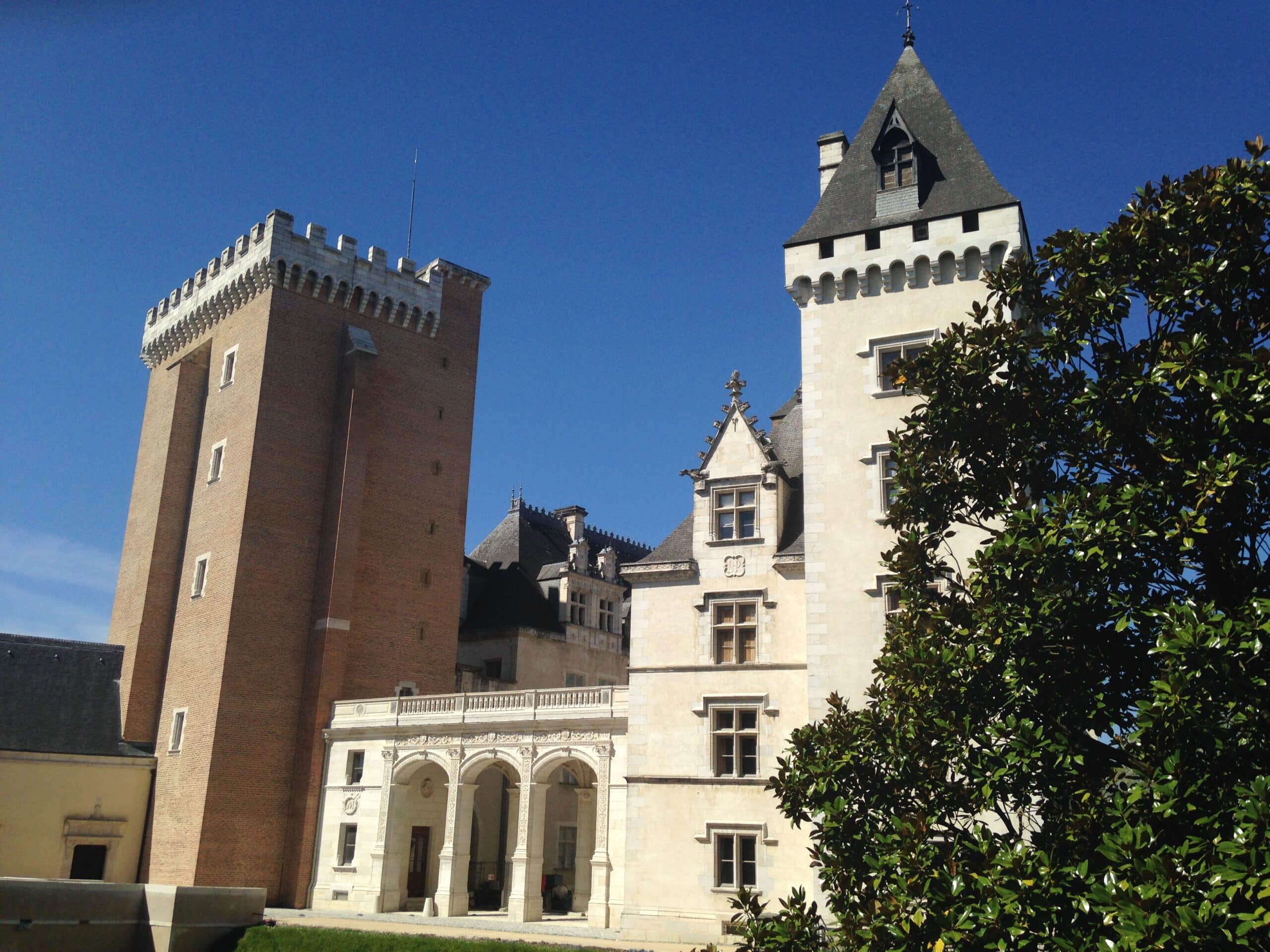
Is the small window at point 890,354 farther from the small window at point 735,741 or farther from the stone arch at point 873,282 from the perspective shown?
the small window at point 735,741

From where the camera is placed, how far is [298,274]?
152 ft

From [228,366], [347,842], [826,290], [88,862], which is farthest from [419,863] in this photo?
[826,290]

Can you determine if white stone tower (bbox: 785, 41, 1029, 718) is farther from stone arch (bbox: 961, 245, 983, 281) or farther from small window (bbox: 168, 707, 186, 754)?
small window (bbox: 168, 707, 186, 754)

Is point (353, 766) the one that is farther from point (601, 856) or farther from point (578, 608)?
point (578, 608)

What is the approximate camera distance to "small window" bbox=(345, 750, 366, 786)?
40719mm

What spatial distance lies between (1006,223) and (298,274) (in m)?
29.6

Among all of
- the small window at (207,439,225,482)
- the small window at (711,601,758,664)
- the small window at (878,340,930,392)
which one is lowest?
the small window at (711,601,758,664)

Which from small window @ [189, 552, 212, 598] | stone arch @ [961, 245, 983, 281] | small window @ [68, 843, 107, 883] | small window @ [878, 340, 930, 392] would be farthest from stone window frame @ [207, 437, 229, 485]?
stone arch @ [961, 245, 983, 281]

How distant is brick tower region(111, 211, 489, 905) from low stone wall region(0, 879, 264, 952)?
5104 mm

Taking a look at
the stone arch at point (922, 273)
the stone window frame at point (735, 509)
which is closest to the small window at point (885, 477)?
the stone window frame at point (735, 509)

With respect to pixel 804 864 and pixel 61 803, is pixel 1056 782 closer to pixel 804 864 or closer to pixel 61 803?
pixel 804 864

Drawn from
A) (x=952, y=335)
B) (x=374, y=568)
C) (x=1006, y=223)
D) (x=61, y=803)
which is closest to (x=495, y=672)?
(x=374, y=568)

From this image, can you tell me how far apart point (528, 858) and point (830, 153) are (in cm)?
2432

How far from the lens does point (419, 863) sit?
4062 cm
